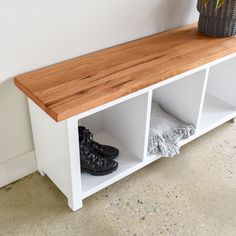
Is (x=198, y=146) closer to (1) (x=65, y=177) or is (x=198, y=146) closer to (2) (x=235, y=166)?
(2) (x=235, y=166)

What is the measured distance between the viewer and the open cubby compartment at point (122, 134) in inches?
48.2

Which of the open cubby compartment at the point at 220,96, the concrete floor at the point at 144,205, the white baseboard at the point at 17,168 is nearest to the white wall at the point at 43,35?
the white baseboard at the point at 17,168

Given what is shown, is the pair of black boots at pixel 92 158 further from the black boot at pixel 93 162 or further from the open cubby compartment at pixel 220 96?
the open cubby compartment at pixel 220 96

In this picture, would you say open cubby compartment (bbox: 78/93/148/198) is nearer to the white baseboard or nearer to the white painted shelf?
the white baseboard

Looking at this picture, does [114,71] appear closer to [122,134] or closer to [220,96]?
[122,134]

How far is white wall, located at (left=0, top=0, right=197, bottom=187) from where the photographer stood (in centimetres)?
109

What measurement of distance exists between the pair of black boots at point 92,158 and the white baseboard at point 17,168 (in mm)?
233

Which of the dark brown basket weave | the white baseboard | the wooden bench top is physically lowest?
the white baseboard

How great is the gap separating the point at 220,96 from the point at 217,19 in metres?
0.42

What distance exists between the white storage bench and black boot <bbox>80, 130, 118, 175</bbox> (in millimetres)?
27

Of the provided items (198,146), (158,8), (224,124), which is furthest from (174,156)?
(158,8)

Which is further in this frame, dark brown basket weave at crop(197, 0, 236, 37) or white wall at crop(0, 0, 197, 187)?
dark brown basket weave at crop(197, 0, 236, 37)

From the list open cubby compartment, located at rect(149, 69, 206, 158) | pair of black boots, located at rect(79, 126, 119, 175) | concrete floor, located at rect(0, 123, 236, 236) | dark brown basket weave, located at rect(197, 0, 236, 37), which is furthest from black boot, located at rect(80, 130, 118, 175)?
dark brown basket weave, located at rect(197, 0, 236, 37)

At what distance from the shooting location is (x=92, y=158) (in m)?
1.23
